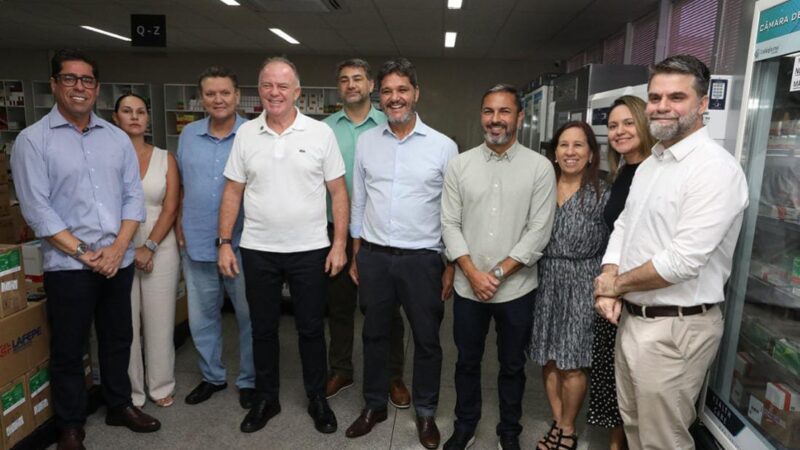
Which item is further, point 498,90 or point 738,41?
point 738,41

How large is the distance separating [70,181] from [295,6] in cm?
368

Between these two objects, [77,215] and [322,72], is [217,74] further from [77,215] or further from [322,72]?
[322,72]

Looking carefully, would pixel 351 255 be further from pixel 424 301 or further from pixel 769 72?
pixel 769 72

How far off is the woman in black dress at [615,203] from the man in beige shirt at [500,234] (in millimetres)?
267

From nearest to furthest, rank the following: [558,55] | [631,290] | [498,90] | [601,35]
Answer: [631,290], [498,90], [601,35], [558,55]

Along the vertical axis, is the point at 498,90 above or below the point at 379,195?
above

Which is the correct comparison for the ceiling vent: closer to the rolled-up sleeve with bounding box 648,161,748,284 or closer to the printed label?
the printed label

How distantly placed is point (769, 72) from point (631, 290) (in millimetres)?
955

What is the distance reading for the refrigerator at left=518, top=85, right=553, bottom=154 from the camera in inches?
211

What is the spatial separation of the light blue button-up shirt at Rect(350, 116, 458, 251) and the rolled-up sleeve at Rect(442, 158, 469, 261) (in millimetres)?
102

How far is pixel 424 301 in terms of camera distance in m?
2.38

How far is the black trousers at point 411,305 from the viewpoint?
2.38m

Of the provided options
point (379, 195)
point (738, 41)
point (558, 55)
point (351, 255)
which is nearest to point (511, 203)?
point (379, 195)

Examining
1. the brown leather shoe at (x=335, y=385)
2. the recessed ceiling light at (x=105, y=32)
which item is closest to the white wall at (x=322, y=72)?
the recessed ceiling light at (x=105, y=32)
